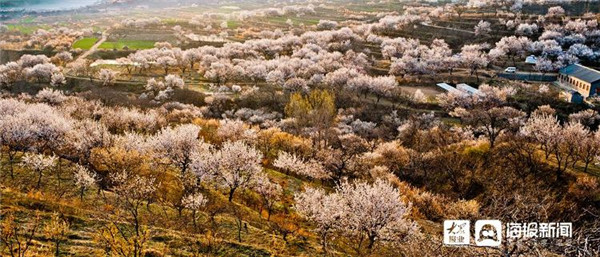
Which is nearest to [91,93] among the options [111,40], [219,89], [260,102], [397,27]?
[219,89]

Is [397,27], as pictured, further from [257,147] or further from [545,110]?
[257,147]

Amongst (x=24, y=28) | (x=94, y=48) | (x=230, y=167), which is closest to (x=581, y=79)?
(x=230, y=167)

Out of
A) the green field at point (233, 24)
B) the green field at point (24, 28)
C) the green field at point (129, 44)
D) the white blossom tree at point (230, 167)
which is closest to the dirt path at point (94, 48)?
the green field at point (129, 44)

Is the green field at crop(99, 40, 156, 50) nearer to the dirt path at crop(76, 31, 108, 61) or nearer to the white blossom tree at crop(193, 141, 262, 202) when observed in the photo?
the dirt path at crop(76, 31, 108, 61)

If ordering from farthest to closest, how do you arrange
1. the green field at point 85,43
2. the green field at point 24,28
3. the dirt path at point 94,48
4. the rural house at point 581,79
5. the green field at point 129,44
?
the green field at point 24,28 < the green field at point 129,44 < the green field at point 85,43 < the dirt path at point 94,48 < the rural house at point 581,79

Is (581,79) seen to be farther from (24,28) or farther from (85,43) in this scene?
(24,28)

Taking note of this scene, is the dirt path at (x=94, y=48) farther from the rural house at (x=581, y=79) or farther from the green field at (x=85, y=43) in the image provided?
the rural house at (x=581, y=79)
